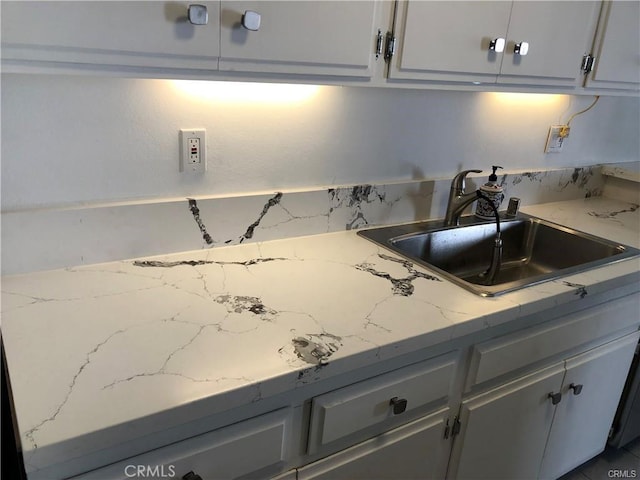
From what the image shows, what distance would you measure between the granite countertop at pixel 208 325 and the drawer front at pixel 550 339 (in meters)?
0.10

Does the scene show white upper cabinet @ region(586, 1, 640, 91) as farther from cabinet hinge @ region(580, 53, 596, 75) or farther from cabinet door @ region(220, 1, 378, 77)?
cabinet door @ region(220, 1, 378, 77)

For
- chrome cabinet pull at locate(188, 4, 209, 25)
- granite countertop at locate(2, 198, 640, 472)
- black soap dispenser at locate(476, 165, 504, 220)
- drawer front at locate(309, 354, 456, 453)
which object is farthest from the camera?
black soap dispenser at locate(476, 165, 504, 220)

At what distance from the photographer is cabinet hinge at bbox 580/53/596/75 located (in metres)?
1.58

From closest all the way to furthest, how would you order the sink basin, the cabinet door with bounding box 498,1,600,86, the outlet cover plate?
the cabinet door with bounding box 498,1,600,86, the sink basin, the outlet cover plate

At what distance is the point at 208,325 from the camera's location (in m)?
1.04

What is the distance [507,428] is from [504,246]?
0.70m

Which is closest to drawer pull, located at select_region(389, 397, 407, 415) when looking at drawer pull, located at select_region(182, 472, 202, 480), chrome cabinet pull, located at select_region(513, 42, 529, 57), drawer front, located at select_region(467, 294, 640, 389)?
drawer front, located at select_region(467, 294, 640, 389)

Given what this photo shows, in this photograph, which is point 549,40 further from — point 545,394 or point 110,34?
point 110,34

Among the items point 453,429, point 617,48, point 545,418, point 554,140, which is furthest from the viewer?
point 554,140

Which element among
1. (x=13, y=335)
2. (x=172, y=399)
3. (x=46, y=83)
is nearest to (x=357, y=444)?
(x=172, y=399)

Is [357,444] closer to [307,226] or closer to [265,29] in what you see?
[307,226]

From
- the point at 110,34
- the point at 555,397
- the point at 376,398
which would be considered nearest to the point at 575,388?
the point at 555,397

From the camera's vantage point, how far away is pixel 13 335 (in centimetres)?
97

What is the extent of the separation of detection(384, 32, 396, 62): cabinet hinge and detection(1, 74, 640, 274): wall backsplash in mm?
300
